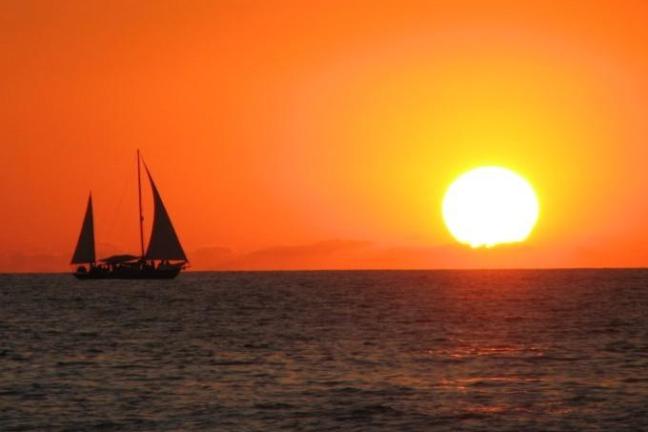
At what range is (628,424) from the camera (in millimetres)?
36969

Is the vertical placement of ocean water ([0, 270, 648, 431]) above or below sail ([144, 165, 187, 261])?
below

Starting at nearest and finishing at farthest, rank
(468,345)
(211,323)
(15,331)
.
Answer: (468,345) → (15,331) → (211,323)

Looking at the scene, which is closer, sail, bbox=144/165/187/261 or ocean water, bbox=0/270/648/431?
ocean water, bbox=0/270/648/431

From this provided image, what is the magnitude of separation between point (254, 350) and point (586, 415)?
28.8 meters

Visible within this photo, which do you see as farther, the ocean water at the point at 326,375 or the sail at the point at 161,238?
the sail at the point at 161,238

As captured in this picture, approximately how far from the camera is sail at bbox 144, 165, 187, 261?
17775 centimetres

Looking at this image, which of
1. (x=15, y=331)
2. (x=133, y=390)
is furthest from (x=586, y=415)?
(x=15, y=331)

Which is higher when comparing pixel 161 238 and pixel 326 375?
pixel 161 238

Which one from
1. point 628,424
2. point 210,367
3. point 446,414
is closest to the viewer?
point 628,424

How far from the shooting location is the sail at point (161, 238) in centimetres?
17775

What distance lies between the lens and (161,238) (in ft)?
Result: 595

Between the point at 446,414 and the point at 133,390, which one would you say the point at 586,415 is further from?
the point at 133,390

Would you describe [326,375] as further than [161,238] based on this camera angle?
No

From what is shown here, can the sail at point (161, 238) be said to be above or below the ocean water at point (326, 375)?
above
